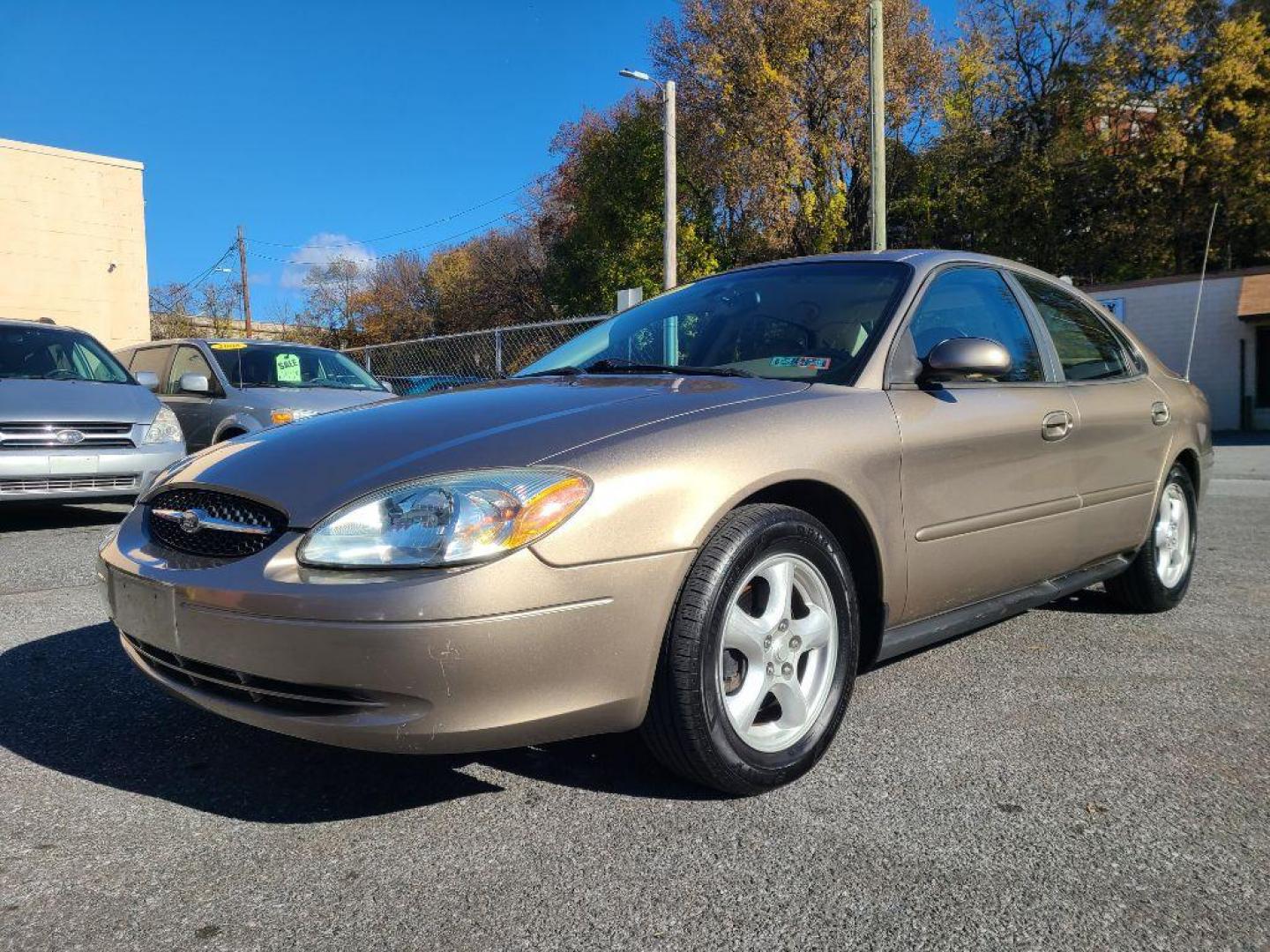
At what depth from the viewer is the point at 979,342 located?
118 inches

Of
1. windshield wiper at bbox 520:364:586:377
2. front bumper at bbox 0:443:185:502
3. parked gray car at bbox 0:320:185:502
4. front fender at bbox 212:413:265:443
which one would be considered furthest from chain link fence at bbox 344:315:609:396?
windshield wiper at bbox 520:364:586:377

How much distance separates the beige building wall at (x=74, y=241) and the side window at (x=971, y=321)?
20094mm

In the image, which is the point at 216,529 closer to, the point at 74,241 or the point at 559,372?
the point at 559,372

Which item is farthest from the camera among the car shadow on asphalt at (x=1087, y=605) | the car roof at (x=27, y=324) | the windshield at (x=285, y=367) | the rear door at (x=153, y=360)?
the rear door at (x=153, y=360)

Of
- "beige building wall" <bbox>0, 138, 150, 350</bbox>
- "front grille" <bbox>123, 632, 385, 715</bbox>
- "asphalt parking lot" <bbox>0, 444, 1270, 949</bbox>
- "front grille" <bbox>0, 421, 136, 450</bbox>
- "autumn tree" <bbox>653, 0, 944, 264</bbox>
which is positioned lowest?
"asphalt parking lot" <bbox>0, 444, 1270, 949</bbox>

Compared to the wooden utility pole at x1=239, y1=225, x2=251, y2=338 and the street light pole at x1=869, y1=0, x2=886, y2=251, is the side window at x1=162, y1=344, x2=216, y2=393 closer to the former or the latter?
the street light pole at x1=869, y1=0, x2=886, y2=251

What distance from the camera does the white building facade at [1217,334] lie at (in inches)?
866

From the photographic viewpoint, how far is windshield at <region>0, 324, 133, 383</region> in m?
7.71

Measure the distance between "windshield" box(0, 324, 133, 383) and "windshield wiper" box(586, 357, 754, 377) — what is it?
5932mm

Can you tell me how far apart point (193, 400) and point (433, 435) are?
7471 millimetres

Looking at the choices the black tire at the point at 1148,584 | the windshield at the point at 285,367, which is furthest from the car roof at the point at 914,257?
the windshield at the point at 285,367

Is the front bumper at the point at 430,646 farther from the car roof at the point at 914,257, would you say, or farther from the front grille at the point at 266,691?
the car roof at the point at 914,257

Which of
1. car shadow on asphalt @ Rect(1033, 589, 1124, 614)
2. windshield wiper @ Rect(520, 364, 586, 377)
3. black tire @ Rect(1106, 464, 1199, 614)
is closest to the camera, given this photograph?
windshield wiper @ Rect(520, 364, 586, 377)

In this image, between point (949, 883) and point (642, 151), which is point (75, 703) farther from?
point (642, 151)
